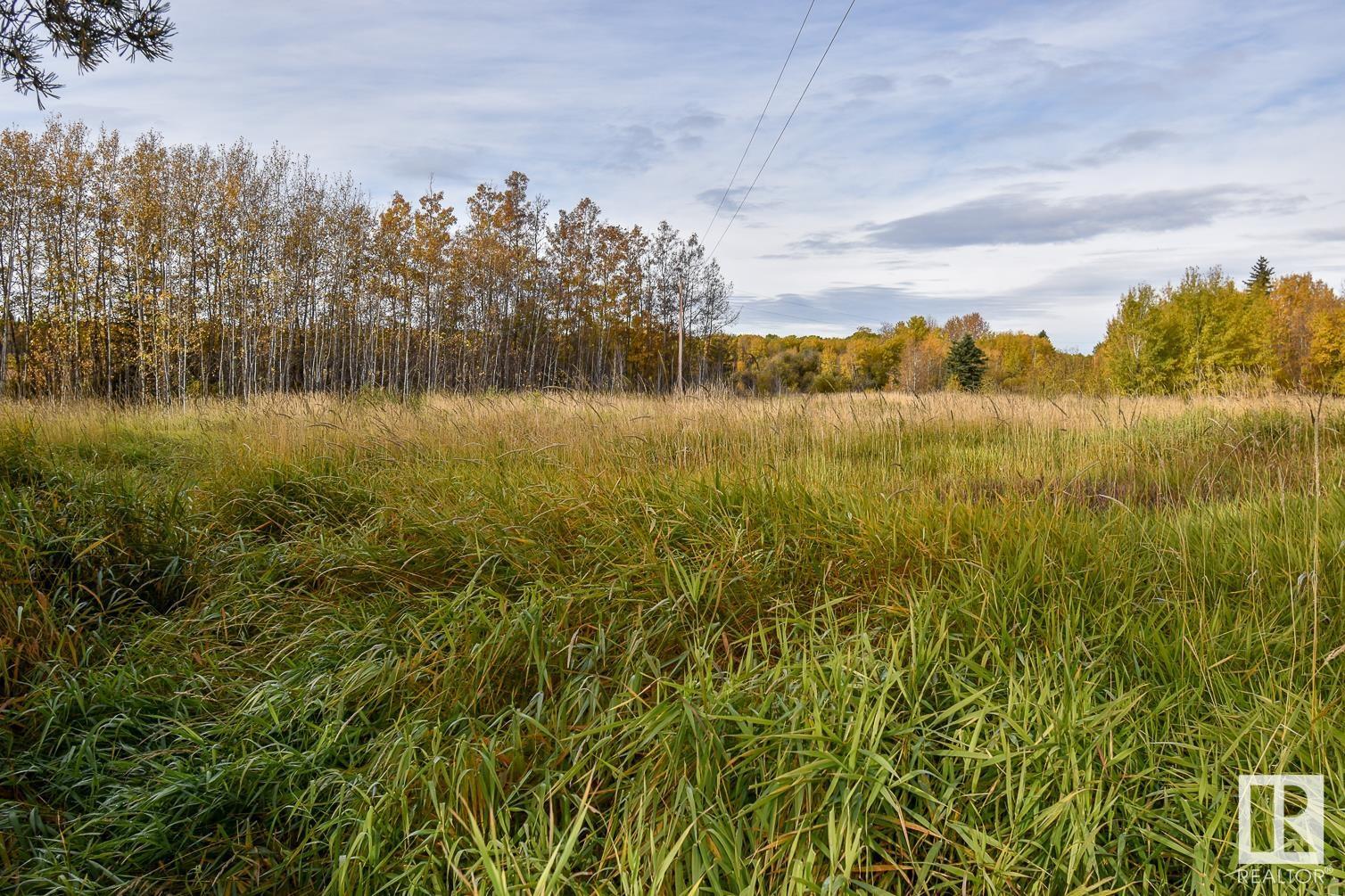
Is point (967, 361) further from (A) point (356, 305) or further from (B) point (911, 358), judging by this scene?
(A) point (356, 305)

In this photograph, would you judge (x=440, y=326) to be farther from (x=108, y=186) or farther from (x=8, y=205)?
(x=8, y=205)

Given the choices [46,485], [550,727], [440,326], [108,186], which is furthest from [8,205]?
[550,727]

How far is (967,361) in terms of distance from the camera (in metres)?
50.5

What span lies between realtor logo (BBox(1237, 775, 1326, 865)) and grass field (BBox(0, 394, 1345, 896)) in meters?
0.05

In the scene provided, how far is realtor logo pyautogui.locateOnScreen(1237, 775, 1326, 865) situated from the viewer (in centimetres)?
159

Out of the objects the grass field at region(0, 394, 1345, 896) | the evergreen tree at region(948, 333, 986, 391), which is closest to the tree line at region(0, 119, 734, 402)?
the grass field at region(0, 394, 1345, 896)

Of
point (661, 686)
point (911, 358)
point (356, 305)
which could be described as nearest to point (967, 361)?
point (911, 358)

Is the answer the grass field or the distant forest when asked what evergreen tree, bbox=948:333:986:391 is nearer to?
the distant forest

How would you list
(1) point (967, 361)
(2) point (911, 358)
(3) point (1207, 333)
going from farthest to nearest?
(2) point (911, 358)
(1) point (967, 361)
(3) point (1207, 333)

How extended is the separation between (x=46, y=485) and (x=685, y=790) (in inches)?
202

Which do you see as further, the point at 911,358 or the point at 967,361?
the point at 911,358

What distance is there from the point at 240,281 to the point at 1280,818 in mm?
30661

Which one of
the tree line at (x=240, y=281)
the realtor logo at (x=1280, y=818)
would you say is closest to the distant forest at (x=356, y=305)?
the tree line at (x=240, y=281)

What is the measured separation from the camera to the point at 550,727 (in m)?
2.30
